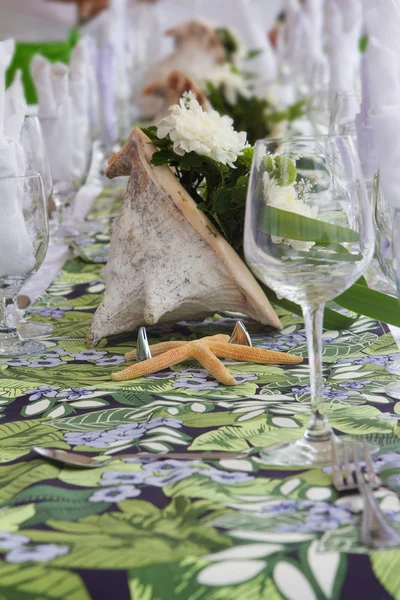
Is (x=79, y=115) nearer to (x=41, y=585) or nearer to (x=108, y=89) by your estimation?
(x=108, y=89)

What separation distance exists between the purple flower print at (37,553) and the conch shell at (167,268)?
530mm

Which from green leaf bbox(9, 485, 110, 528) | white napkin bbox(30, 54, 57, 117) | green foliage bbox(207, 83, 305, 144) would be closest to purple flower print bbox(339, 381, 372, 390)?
green leaf bbox(9, 485, 110, 528)

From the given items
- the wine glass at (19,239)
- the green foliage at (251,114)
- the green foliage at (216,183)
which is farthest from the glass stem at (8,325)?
the green foliage at (251,114)

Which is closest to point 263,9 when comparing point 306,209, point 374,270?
point 374,270

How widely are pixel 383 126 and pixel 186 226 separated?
0.28m

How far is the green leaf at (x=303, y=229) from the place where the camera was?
0.67 m

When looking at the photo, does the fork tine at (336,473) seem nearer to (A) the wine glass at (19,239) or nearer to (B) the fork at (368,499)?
(B) the fork at (368,499)

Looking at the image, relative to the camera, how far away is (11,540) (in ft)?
1.87

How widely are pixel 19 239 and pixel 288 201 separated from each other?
1.60ft

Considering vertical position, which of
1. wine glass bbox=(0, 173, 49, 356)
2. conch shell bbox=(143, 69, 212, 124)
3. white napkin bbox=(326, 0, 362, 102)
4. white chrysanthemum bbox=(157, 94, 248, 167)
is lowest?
wine glass bbox=(0, 173, 49, 356)

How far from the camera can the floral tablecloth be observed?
0.52 metres

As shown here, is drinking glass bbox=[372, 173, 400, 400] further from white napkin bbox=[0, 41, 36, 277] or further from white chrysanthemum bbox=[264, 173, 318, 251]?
white napkin bbox=[0, 41, 36, 277]

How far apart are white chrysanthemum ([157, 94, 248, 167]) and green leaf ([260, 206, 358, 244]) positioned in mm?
395

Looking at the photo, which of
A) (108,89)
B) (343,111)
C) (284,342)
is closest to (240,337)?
(284,342)
